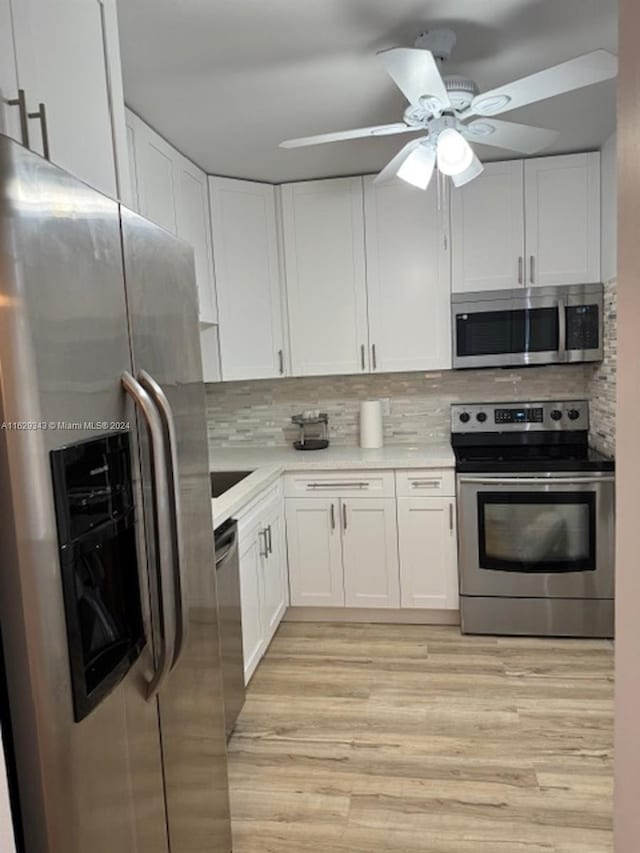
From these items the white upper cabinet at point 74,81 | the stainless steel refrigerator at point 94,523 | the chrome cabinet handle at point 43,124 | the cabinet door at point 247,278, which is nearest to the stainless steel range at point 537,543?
the cabinet door at point 247,278

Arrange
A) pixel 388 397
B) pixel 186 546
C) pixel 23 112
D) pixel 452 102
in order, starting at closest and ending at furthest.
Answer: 1. pixel 23 112
2. pixel 186 546
3. pixel 452 102
4. pixel 388 397

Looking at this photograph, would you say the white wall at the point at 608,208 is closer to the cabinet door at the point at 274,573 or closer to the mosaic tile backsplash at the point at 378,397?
the mosaic tile backsplash at the point at 378,397

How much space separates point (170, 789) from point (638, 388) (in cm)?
131

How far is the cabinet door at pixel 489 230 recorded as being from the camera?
317cm

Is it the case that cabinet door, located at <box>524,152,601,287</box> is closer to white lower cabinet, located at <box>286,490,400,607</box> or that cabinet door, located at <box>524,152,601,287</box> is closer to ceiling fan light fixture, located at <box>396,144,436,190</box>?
ceiling fan light fixture, located at <box>396,144,436,190</box>

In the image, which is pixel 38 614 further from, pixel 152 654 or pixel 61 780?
pixel 152 654

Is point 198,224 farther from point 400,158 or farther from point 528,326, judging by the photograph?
point 528,326

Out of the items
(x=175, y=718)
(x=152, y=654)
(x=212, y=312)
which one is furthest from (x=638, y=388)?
(x=212, y=312)

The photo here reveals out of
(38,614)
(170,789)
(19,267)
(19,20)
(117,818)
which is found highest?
(19,20)

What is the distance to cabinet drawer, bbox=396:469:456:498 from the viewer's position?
3.07 metres

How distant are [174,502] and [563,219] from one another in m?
2.83

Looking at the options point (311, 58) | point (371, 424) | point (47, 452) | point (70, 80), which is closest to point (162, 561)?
point (47, 452)

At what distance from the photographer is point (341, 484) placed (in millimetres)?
3189

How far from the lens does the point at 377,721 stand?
2381 mm
